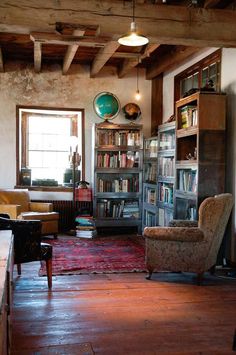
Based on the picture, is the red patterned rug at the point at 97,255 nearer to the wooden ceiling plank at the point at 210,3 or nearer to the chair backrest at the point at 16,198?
the chair backrest at the point at 16,198

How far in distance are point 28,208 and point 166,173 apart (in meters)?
2.47

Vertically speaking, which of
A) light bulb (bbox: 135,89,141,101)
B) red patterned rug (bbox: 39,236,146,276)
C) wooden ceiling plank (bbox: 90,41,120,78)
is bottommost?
red patterned rug (bbox: 39,236,146,276)

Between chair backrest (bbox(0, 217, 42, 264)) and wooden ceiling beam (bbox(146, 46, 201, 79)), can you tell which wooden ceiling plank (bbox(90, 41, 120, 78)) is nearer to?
wooden ceiling beam (bbox(146, 46, 201, 79))

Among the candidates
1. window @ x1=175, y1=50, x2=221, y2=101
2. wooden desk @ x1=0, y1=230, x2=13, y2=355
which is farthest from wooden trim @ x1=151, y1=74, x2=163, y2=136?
wooden desk @ x1=0, y1=230, x2=13, y2=355

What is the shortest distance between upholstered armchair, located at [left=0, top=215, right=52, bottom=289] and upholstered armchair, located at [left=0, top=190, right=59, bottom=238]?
2.35m

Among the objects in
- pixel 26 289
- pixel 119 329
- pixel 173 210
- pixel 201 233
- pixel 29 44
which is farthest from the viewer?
pixel 29 44

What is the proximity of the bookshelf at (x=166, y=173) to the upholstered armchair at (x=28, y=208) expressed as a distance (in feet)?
5.85

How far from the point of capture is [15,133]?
7.14 metres

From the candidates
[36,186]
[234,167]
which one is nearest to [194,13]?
[234,167]

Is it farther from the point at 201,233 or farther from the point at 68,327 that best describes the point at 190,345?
the point at 201,233

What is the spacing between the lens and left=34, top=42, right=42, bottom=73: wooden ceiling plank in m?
5.75

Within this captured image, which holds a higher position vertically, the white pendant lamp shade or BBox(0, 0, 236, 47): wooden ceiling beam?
BBox(0, 0, 236, 47): wooden ceiling beam

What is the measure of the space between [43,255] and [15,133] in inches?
151

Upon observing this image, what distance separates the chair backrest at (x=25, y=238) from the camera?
12.1 ft
